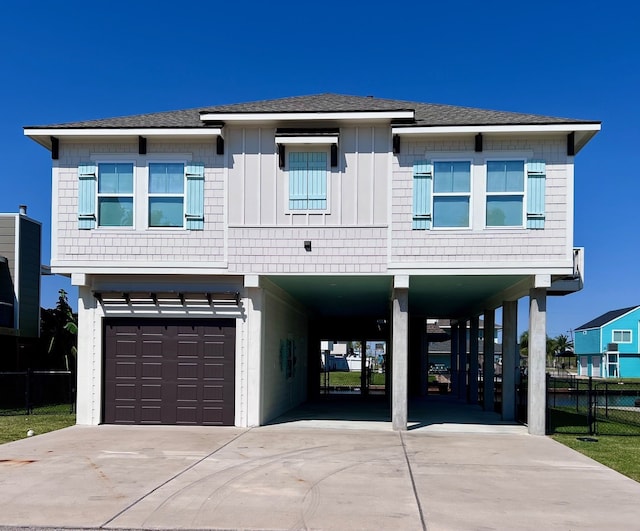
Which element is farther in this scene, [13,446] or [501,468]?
[13,446]

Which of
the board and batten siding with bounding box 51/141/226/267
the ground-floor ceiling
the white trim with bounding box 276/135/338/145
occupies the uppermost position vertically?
the white trim with bounding box 276/135/338/145

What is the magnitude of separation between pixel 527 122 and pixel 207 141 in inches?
268

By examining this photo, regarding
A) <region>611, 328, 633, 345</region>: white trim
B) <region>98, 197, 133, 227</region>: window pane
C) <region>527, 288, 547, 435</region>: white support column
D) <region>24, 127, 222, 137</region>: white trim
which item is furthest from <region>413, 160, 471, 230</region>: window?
<region>611, 328, 633, 345</region>: white trim

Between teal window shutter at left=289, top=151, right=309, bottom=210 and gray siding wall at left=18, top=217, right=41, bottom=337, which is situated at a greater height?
teal window shutter at left=289, top=151, right=309, bottom=210

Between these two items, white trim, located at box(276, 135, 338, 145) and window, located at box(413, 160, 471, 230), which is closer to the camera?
white trim, located at box(276, 135, 338, 145)

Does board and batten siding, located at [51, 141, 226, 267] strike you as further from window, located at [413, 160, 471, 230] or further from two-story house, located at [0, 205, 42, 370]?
two-story house, located at [0, 205, 42, 370]

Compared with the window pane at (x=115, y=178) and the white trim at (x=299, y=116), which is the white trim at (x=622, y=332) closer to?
the white trim at (x=299, y=116)

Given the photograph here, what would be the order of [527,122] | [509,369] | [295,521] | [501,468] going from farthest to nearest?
[509,369] < [527,122] < [501,468] < [295,521]

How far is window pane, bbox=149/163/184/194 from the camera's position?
14539 millimetres

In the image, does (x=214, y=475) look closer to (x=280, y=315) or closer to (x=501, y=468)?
(x=501, y=468)

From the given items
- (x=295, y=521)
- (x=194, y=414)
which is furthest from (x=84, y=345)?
(x=295, y=521)

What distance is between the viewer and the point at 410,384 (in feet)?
89.2

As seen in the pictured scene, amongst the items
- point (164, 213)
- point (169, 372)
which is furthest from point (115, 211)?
point (169, 372)

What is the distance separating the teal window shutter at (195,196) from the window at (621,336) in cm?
6050
